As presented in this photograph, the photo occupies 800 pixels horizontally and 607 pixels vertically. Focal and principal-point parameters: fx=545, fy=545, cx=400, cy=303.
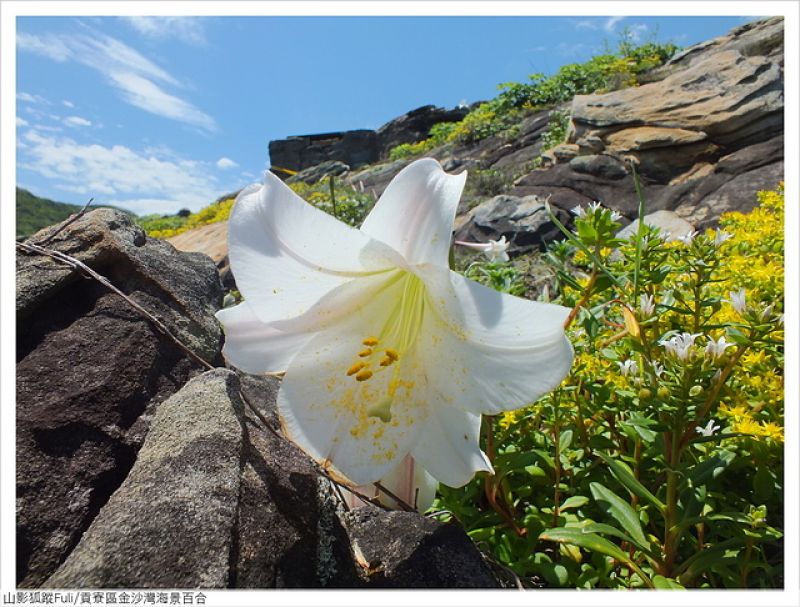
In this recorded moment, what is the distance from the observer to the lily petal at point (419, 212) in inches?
33.4

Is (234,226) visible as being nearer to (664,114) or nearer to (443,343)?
(443,343)

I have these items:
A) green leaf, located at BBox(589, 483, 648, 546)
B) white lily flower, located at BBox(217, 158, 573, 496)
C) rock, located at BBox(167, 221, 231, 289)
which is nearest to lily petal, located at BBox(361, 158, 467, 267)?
white lily flower, located at BBox(217, 158, 573, 496)

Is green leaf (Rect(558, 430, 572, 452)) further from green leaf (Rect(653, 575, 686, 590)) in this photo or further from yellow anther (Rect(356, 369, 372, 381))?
yellow anther (Rect(356, 369, 372, 381))

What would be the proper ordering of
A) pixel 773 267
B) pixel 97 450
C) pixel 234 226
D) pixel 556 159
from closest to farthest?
1. pixel 234 226
2. pixel 97 450
3. pixel 773 267
4. pixel 556 159

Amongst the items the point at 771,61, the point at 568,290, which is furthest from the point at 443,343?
the point at 771,61

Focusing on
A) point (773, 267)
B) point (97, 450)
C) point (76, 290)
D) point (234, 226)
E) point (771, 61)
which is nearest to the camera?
point (234, 226)

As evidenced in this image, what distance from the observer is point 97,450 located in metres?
1.19

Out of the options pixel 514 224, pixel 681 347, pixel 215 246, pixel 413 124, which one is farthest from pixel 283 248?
pixel 413 124

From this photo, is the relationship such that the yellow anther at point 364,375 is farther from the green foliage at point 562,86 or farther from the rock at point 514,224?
the green foliage at point 562,86

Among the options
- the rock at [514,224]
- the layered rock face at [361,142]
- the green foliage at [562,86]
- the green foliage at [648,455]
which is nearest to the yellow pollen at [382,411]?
the green foliage at [648,455]

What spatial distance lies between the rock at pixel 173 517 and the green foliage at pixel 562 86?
12.5 m

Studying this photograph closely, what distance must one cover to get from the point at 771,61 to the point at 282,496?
9.97 meters

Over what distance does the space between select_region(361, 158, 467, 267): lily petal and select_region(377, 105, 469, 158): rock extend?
977 inches

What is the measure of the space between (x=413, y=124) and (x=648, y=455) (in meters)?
26.0
